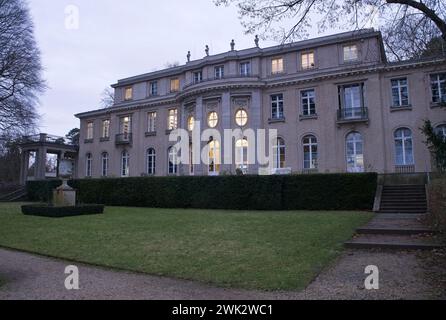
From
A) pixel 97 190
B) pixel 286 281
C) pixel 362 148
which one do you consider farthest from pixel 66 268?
pixel 362 148

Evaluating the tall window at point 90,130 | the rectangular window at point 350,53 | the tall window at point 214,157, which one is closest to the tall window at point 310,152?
the rectangular window at point 350,53

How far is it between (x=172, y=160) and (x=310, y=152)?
42.1 feet

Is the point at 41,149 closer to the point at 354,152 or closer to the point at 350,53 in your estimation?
the point at 354,152

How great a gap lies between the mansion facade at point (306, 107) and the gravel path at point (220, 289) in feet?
59.8

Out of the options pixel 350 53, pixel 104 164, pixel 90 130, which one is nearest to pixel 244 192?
pixel 350 53

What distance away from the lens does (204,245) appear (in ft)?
29.8

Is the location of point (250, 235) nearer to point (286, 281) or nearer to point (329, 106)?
point (286, 281)

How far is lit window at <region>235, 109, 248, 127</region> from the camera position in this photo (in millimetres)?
27891

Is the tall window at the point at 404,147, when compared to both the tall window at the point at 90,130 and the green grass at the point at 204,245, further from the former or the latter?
the tall window at the point at 90,130

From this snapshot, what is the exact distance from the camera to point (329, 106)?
25.7 m

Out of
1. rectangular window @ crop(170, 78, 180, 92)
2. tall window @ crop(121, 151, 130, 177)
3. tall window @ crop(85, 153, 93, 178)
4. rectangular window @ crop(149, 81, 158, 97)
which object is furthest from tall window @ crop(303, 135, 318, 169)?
tall window @ crop(85, 153, 93, 178)

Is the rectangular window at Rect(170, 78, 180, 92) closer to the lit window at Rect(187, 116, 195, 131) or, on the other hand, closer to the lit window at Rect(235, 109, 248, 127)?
the lit window at Rect(187, 116, 195, 131)
